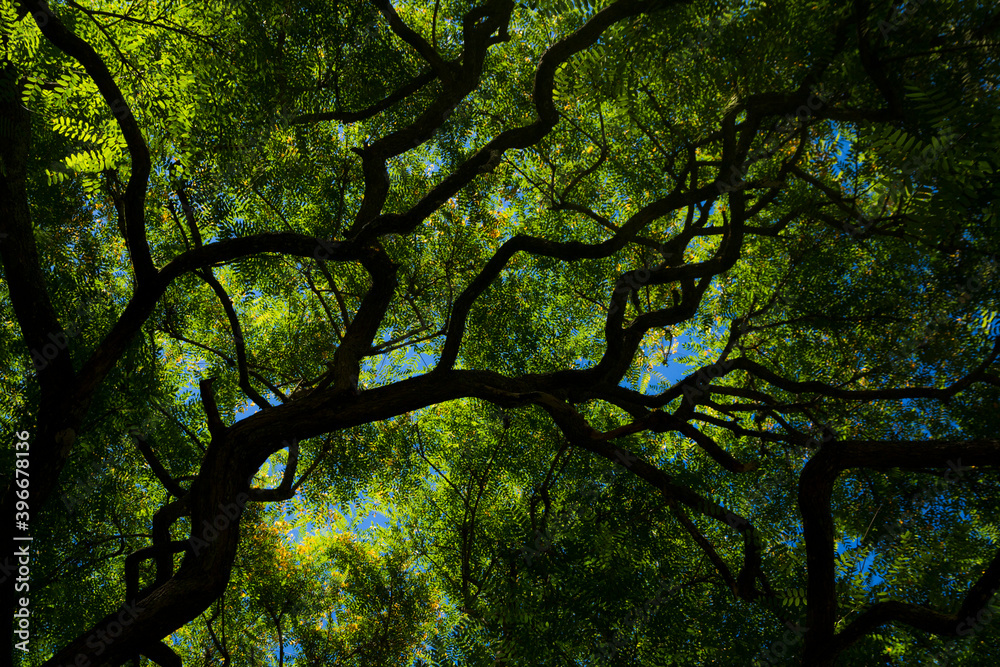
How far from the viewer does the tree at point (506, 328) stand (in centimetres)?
430

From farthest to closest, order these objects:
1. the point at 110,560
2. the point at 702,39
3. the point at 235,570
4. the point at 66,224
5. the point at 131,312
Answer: the point at 235,570 → the point at 110,560 → the point at 66,224 → the point at 702,39 → the point at 131,312

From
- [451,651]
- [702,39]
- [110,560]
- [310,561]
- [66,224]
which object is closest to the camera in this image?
[702,39]

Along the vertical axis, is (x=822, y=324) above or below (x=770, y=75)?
below

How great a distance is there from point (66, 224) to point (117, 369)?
2.27 meters

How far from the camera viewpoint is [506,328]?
7402 millimetres

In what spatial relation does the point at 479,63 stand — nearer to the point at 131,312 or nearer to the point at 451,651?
the point at 131,312

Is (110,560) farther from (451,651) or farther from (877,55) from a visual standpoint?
(877,55)

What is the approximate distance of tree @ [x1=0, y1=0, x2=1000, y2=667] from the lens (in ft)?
14.1

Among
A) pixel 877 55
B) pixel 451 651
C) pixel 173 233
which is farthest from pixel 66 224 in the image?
pixel 877 55

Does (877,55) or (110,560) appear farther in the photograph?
(110,560)

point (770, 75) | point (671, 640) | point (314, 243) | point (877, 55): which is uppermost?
point (770, 75)

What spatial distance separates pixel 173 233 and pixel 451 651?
5.53 meters

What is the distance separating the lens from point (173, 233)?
718 centimetres

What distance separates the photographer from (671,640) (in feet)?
17.1
